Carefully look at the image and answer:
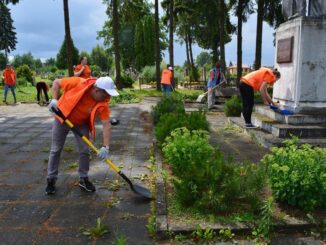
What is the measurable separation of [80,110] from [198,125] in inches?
109

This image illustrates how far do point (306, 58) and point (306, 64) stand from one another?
118mm

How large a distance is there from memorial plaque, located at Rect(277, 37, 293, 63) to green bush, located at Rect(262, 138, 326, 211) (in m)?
4.19

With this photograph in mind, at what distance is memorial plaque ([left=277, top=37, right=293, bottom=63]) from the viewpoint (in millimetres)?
7605

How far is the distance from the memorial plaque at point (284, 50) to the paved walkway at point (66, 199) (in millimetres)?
3381

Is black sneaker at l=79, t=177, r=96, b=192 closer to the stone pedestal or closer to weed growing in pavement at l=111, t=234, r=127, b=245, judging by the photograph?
weed growing in pavement at l=111, t=234, r=127, b=245

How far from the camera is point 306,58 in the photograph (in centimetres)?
736

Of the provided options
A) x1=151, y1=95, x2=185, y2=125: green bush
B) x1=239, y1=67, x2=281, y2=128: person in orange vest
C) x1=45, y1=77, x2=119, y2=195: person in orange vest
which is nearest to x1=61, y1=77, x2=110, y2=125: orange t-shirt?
x1=45, y1=77, x2=119, y2=195: person in orange vest

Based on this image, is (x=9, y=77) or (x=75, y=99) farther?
(x=9, y=77)

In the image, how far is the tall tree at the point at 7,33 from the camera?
81000mm

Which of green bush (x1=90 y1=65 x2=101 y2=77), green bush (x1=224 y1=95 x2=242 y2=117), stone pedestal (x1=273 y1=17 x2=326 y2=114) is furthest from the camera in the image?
green bush (x1=90 y1=65 x2=101 y2=77)

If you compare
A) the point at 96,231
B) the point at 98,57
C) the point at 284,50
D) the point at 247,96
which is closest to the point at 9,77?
the point at 247,96

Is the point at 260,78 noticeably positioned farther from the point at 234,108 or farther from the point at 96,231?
the point at 96,231

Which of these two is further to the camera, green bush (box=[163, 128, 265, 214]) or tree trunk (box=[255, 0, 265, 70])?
tree trunk (box=[255, 0, 265, 70])

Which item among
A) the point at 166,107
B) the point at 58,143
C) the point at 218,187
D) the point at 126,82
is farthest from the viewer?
the point at 126,82
